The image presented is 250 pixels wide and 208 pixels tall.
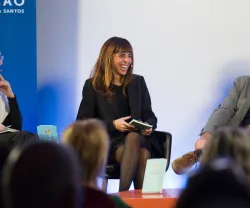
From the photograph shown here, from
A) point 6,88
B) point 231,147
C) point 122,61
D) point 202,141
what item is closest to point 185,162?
point 202,141

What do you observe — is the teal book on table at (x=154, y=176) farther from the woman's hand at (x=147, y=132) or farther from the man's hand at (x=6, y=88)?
the man's hand at (x=6, y=88)

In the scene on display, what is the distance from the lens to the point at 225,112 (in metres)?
4.14

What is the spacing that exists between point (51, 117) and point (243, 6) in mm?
2060

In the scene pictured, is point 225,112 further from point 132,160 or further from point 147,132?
point 132,160

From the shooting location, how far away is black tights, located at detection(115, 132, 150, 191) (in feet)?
12.2

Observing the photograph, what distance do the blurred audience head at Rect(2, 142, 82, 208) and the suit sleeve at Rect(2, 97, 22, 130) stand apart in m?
3.05

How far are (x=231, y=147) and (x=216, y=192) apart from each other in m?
0.37

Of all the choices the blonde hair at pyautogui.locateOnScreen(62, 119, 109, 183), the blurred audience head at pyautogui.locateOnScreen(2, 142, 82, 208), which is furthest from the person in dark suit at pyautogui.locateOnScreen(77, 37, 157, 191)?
the blurred audience head at pyautogui.locateOnScreen(2, 142, 82, 208)

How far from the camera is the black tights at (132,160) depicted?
3707mm

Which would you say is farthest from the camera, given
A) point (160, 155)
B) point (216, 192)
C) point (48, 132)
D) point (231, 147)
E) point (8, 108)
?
point (8, 108)

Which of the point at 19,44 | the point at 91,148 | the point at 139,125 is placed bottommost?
the point at 139,125

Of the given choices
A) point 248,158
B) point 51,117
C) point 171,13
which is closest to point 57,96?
point 51,117

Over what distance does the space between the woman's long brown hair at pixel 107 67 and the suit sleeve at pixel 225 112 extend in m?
0.71

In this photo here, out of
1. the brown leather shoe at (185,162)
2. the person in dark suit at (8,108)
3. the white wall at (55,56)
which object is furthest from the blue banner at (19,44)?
the brown leather shoe at (185,162)
